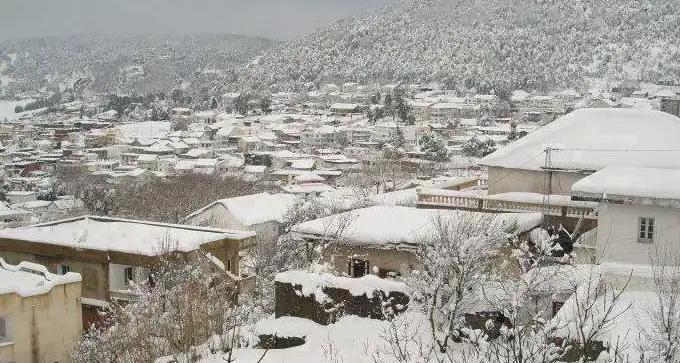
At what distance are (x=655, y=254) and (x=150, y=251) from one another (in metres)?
11.0

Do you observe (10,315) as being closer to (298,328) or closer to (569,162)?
(298,328)

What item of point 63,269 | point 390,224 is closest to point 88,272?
point 63,269

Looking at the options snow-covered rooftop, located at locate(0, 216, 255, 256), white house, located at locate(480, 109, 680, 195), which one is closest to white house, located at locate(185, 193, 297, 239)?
snow-covered rooftop, located at locate(0, 216, 255, 256)

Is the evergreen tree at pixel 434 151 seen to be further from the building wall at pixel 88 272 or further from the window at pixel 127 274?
the window at pixel 127 274

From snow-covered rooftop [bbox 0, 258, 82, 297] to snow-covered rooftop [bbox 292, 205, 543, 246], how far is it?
16.4ft

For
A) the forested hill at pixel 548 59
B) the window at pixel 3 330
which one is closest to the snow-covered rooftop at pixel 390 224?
the window at pixel 3 330

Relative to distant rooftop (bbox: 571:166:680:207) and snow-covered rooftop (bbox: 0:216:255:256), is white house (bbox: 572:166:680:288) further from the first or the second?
snow-covered rooftop (bbox: 0:216:255:256)

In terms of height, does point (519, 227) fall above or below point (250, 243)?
above

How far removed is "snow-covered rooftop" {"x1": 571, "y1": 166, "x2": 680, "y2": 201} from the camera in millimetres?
11773

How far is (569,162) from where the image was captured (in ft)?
57.2

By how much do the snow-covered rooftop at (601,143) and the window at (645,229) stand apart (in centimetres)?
477

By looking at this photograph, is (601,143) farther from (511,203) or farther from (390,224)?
(390,224)

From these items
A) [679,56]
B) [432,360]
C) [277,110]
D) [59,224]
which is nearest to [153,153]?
[277,110]

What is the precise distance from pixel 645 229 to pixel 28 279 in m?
12.0
